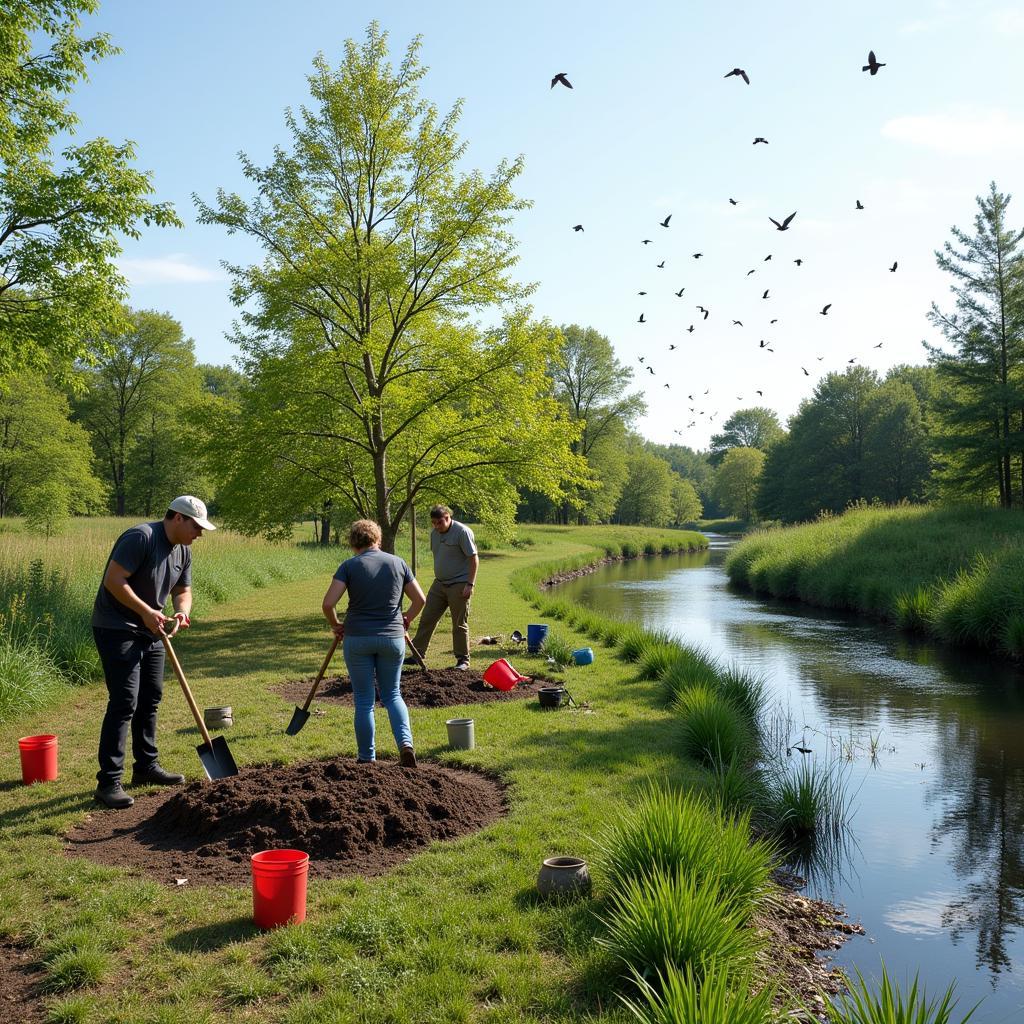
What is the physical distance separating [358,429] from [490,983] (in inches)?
550

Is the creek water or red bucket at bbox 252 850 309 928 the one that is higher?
red bucket at bbox 252 850 309 928

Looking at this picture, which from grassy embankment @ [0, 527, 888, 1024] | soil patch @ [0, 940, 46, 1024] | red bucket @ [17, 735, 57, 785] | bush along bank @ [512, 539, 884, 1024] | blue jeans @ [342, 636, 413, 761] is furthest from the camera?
red bucket @ [17, 735, 57, 785]

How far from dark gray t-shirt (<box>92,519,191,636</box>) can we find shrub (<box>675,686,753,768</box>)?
5029mm

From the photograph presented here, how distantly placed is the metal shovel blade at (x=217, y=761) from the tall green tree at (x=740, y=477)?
8649 centimetres

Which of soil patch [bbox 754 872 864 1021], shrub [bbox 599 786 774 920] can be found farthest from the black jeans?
soil patch [bbox 754 872 864 1021]

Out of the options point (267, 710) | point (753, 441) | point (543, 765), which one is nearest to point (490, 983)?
point (543, 765)

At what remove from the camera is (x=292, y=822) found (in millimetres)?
5422

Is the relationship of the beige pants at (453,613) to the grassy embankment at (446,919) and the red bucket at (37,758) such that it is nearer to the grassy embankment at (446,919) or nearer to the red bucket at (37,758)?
the grassy embankment at (446,919)

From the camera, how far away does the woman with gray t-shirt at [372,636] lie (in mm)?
6508

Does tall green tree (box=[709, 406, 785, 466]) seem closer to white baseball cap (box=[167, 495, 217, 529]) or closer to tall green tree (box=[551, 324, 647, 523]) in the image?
tall green tree (box=[551, 324, 647, 523])

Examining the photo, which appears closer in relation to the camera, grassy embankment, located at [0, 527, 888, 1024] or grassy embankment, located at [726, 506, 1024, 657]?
grassy embankment, located at [0, 527, 888, 1024]

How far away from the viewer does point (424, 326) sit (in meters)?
16.1

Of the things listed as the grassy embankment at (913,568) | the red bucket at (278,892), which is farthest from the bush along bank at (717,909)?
the grassy embankment at (913,568)

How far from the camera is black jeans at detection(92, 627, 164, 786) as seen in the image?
6.21 m
